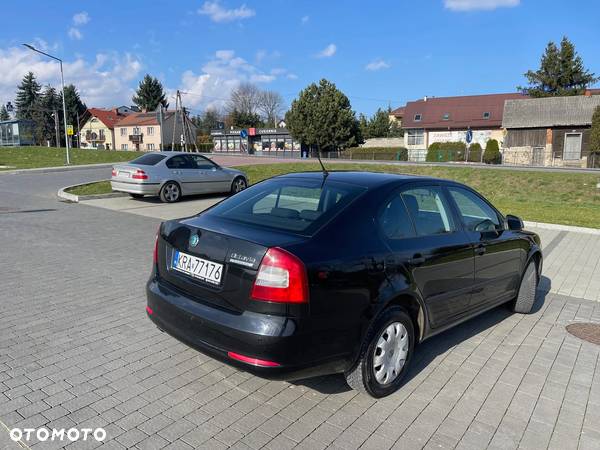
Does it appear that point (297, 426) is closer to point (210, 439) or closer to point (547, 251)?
point (210, 439)

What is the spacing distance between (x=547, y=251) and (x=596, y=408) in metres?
5.97

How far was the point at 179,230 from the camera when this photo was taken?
11.8ft

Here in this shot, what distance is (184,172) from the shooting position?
566 inches

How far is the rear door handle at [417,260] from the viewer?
355cm

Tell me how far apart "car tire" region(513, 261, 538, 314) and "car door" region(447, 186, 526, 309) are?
0.19 m

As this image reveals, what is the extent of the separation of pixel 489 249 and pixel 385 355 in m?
1.75

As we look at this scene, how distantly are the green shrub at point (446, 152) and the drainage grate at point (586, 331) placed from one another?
48459 millimetres

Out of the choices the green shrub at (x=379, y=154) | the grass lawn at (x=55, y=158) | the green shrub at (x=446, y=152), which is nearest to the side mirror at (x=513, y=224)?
the grass lawn at (x=55, y=158)

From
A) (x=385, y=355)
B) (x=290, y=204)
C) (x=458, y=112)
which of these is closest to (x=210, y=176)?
(x=290, y=204)

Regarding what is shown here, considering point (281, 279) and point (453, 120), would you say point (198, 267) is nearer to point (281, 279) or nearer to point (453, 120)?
point (281, 279)

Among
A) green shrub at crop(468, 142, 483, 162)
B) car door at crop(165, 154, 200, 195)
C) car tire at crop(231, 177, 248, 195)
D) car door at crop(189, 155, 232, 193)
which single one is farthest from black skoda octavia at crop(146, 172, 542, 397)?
green shrub at crop(468, 142, 483, 162)

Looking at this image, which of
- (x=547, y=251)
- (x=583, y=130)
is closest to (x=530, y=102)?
(x=583, y=130)

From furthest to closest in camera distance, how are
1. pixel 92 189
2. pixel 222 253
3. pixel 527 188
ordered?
pixel 527 188 < pixel 92 189 < pixel 222 253

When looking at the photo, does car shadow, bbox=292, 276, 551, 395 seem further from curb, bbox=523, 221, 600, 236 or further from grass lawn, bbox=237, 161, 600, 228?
grass lawn, bbox=237, 161, 600, 228
